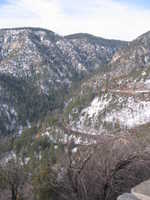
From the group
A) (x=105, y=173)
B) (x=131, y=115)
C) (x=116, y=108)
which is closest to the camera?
(x=105, y=173)

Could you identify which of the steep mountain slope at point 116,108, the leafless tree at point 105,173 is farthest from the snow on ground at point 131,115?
the leafless tree at point 105,173

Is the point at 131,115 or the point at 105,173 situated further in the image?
the point at 131,115

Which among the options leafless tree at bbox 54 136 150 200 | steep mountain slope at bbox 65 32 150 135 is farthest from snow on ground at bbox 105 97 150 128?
leafless tree at bbox 54 136 150 200

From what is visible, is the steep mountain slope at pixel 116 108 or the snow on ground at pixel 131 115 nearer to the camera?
the snow on ground at pixel 131 115

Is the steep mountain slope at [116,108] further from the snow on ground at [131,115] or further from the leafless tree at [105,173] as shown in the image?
the leafless tree at [105,173]

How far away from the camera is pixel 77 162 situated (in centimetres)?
1242

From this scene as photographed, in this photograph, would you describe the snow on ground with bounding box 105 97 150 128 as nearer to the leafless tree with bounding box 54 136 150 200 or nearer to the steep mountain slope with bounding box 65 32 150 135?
the steep mountain slope with bounding box 65 32 150 135

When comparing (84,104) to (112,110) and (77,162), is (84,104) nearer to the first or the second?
(112,110)

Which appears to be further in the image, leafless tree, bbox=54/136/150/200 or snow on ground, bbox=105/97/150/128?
snow on ground, bbox=105/97/150/128

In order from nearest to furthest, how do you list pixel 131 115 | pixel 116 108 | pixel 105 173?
pixel 105 173 < pixel 131 115 < pixel 116 108

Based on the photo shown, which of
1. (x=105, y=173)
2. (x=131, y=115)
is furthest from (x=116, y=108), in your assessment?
(x=105, y=173)

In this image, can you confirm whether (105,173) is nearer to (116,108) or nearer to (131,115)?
(131,115)

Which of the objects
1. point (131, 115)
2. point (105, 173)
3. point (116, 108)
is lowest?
point (131, 115)

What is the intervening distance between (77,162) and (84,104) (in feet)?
443
